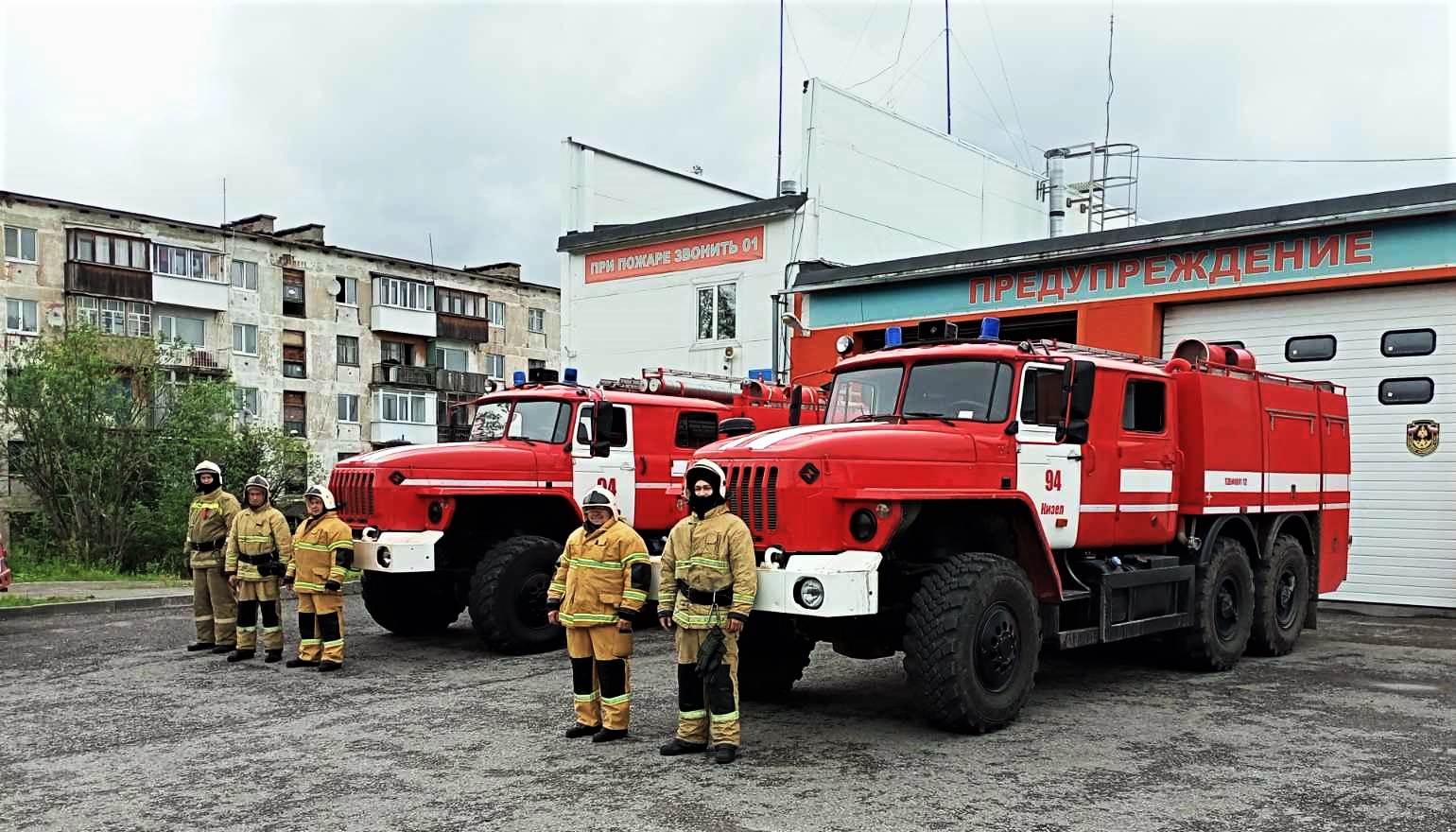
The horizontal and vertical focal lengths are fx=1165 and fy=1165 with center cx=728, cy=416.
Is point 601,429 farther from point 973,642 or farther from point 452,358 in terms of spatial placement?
point 452,358

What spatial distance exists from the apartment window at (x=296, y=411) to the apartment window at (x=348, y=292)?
4252 mm

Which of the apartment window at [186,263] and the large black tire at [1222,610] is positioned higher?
the apartment window at [186,263]

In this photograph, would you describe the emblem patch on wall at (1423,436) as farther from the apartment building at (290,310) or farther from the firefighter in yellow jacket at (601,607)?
the apartment building at (290,310)

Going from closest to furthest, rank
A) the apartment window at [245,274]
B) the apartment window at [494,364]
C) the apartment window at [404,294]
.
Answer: the apartment window at [245,274]
the apartment window at [404,294]
the apartment window at [494,364]

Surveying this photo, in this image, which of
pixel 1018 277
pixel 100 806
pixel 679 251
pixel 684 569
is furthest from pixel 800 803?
pixel 679 251

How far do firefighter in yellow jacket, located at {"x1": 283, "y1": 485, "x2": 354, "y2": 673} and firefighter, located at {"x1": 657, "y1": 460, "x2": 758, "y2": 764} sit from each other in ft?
14.2

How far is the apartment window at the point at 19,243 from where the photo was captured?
1506 inches

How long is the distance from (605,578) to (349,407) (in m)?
43.5

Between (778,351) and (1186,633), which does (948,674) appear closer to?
(1186,633)

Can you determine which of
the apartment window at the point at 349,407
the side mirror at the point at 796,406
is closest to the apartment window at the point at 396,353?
the apartment window at the point at 349,407

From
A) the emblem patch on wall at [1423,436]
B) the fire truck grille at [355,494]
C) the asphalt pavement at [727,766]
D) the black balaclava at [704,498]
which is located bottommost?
the asphalt pavement at [727,766]

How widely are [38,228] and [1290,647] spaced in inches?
1597

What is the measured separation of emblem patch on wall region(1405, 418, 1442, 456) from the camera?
1391cm

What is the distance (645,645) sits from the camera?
1168 centimetres
